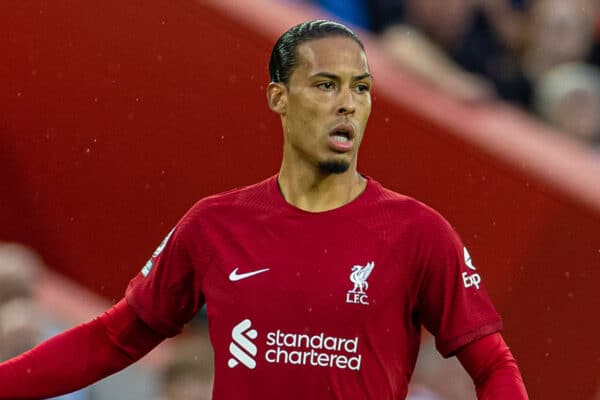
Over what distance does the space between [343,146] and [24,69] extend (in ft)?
10.0

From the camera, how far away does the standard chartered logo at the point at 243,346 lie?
3.95m

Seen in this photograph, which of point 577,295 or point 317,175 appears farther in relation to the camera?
point 577,295

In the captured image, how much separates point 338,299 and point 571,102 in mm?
3280

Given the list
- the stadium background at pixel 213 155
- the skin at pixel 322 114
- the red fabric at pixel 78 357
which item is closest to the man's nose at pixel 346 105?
the skin at pixel 322 114

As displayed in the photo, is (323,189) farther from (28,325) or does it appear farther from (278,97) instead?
(28,325)

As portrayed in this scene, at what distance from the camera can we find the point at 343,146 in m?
3.91

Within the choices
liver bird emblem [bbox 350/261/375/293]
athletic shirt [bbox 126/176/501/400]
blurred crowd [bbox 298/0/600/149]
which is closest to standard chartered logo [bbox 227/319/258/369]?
athletic shirt [bbox 126/176/501/400]

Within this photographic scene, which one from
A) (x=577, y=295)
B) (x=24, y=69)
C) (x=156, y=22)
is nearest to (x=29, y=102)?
(x=24, y=69)

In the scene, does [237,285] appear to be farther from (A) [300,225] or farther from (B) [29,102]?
(B) [29,102]

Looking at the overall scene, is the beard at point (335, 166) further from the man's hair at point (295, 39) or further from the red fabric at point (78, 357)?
the red fabric at point (78, 357)

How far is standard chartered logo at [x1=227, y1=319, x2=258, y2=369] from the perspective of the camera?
3951 millimetres

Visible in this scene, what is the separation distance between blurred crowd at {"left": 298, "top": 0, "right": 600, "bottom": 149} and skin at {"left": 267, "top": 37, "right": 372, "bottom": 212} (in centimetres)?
257

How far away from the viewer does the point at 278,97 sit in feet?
13.4

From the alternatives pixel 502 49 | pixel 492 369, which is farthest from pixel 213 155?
pixel 492 369
